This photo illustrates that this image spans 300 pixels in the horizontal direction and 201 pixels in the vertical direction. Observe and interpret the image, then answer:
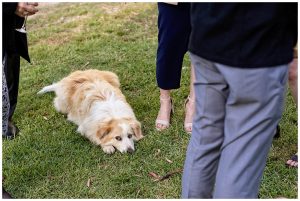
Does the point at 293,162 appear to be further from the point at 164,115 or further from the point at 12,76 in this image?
the point at 12,76

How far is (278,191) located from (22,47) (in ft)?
6.32

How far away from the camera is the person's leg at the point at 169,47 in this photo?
10.3ft

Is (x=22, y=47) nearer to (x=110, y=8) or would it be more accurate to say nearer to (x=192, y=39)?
(x=192, y=39)

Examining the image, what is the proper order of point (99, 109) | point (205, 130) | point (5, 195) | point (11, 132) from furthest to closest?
point (99, 109) < point (11, 132) < point (5, 195) < point (205, 130)

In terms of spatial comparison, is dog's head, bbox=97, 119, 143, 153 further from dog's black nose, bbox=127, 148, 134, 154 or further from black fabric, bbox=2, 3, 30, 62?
black fabric, bbox=2, 3, 30, 62

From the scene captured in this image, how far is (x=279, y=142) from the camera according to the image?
324 cm

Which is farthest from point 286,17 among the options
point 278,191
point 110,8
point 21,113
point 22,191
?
point 110,8

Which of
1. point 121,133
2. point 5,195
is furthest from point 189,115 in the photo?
point 5,195

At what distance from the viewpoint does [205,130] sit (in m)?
1.88

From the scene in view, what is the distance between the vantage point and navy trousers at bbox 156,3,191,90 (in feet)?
10.3

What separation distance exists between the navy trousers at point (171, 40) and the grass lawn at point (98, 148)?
41 centimetres

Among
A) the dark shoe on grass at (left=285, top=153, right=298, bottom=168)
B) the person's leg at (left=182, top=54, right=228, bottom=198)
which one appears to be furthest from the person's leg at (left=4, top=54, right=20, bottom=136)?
the dark shoe on grass at (left=285, top=153, right=298, bottom=168)

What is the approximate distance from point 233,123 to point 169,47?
1.64 metres

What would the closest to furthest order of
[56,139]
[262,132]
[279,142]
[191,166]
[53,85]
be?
[262,132], [191,166], [279,142], [56,139], [53,85]
